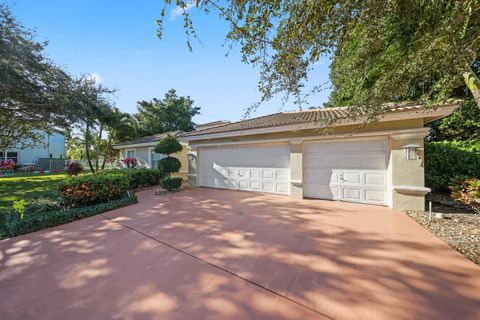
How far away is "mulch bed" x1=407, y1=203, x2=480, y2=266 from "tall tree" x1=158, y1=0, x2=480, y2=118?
2.74 meters

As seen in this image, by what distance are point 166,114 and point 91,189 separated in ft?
57.4

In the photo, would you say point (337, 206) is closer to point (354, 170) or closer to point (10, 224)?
point (354, 170)

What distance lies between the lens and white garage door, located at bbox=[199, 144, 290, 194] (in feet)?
26.5

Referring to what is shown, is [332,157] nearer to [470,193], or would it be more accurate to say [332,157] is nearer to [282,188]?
[282,188]

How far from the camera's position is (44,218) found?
5129 mm

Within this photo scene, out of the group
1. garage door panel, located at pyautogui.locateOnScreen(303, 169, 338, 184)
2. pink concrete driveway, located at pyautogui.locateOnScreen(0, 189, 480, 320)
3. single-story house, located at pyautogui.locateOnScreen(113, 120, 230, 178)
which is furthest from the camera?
single-story house, located at pyautogui.locateOnScreen(113, 120, 230, 178)

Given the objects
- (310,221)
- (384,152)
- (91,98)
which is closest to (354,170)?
(384,152)

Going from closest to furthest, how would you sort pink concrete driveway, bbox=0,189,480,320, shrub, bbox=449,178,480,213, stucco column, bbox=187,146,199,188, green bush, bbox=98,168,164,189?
pink concrete driveway, bbox=0,189,480,320, shrub, bbox=449,178,480,213, green bush, bbox=98,168,164,189, stucco column, bbox=187,146,199,188

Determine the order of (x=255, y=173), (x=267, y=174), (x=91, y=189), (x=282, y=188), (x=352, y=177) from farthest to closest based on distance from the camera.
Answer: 1. (x=255, y=173)
2. (x=267, y=174)
3. (x=282, y=188)
4. (x=352, y=177)
5. (x=91, y=189)

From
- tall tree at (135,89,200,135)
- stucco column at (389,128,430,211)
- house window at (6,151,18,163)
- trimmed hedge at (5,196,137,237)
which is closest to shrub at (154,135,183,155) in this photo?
trimmed hedge at (5,196,137,237)

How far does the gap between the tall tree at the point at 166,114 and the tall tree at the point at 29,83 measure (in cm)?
1252

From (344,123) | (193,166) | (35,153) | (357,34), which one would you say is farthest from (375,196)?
(35,153)

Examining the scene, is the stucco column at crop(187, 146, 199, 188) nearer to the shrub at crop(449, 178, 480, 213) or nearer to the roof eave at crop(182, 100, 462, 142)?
the roof eave at crop(182, 100, 462, 142)

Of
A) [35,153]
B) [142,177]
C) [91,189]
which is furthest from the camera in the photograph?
[35,153]
